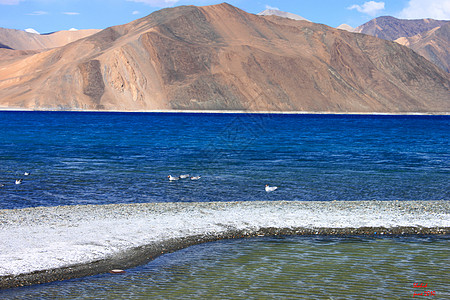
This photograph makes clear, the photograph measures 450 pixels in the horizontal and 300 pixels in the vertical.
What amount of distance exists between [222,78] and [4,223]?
426 feet

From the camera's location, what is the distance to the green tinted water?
8.53m

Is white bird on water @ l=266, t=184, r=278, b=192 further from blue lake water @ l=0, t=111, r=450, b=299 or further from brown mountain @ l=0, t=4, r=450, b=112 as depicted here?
brown mountain @ l=0, t=4, r=450, b=112

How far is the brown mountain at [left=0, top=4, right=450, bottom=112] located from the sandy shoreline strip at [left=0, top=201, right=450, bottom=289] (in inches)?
4789

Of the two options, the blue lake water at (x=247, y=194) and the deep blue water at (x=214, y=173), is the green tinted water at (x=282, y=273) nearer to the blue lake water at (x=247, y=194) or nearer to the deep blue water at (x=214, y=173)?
the blue lake water at (x=247, y=194)

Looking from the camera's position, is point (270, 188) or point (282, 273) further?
point (270, 188)

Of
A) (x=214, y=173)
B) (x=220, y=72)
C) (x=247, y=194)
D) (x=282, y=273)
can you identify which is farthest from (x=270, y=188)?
(x=220, y=72)

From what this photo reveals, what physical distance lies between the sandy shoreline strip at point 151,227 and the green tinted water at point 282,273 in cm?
50

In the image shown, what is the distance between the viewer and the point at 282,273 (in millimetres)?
9570

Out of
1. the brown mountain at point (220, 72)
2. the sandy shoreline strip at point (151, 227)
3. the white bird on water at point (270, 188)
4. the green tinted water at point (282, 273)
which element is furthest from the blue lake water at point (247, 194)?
the brown mountain at point (220, 72)

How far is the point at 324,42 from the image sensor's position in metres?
164

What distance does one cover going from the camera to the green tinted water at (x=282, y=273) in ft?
28.0

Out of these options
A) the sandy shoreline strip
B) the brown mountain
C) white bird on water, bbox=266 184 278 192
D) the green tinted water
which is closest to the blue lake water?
the green tinted water

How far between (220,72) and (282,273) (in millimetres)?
133561

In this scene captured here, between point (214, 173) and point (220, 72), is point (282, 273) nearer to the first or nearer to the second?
point (214, 173)
